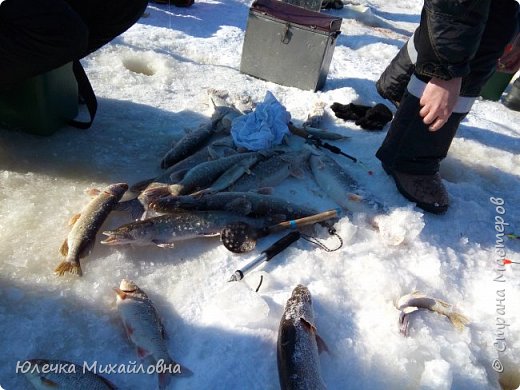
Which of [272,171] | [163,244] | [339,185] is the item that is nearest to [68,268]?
[163,244]

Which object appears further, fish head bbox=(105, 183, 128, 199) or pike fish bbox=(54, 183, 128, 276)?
fish head bbox=(105, 183, 128, 199)

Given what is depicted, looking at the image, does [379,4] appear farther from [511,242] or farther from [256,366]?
[256,366]

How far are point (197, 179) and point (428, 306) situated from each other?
5.50ft

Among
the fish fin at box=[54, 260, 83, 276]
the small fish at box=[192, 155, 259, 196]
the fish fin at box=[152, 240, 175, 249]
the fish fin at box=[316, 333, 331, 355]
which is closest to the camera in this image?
the fish fin at box=[316, 333, 331, 355]

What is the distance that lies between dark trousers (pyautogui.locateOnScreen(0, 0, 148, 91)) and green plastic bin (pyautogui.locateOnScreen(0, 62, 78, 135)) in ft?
0.51

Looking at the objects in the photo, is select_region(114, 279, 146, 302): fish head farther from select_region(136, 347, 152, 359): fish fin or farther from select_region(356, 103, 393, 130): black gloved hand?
select_region(356, 103, 393, 130): black gloved hand

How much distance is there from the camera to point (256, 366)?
6.39 feet

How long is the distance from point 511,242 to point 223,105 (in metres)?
2.64

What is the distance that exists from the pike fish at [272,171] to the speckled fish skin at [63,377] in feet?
5.23

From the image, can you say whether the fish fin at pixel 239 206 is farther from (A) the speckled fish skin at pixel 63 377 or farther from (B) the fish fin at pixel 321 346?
(A) the speckled fish skin at pixel 63 377

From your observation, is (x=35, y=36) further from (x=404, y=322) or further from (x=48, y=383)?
(x=404, y=322)

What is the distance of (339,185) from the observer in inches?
125

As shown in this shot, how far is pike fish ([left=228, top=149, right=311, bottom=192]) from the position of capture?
3100 millimetres

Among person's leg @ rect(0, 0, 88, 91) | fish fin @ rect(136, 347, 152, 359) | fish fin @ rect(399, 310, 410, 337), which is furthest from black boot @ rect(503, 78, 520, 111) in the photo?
fish fin @ rect(136, 347, 152, 359)
